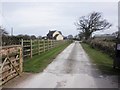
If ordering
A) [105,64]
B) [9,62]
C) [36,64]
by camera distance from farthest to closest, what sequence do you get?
[105,64] < [36,64] < [9,62]

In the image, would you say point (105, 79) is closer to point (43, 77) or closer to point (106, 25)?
point (43, 77)

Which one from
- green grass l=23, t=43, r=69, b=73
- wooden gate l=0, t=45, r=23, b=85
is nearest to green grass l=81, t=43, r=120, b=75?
green grass l=23, t=43, r=69, b=73

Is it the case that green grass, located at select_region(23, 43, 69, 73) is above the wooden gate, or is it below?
below

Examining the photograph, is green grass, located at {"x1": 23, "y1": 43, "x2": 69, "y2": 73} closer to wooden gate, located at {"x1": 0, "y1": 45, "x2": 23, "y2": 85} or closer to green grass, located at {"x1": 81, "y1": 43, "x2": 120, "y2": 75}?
wooden gate, located at {"x1": 0, "y1": 45, "x2": 23, "y2": 85}

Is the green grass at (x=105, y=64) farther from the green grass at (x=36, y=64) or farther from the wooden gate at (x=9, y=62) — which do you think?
the wooden gate at (x=9, y=62)

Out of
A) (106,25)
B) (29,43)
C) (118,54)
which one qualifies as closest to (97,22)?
(106,25)

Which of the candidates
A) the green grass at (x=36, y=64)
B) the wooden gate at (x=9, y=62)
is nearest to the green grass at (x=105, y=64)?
the green grass at (x=36, y=64)

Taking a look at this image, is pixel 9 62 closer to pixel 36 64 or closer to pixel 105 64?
pixel 36 64

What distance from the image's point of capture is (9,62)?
31.9 ft

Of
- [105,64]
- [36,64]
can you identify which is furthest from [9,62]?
[105,64]

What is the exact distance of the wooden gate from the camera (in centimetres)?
897

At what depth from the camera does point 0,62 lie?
29.2ft

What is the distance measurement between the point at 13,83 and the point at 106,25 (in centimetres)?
8050

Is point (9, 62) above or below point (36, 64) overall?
above
